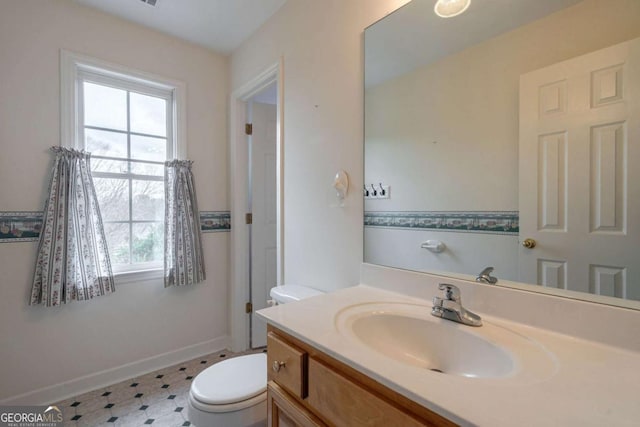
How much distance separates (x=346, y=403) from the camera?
25.7 inches

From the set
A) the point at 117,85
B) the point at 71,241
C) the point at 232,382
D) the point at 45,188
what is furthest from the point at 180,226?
the point at 232,382

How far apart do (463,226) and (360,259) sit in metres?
0.48

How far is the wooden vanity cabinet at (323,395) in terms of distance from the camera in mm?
559

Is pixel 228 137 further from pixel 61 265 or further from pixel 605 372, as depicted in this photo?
pixel 605 372

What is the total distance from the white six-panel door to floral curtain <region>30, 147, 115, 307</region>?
102cm

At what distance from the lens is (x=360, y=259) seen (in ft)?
4.35

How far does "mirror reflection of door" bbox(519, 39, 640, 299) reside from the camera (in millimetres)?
713

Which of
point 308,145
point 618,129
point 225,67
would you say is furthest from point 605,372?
point 225,67

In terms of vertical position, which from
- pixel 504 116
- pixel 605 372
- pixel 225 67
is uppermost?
pixel 225 67

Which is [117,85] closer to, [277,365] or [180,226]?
[180,226]

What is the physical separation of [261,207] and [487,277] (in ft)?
6.15

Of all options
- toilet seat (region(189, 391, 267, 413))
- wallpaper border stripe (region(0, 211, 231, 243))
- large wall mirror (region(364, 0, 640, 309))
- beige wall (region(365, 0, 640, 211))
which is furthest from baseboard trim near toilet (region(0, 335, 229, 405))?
beige wall (region(365, 0, 640, 211))

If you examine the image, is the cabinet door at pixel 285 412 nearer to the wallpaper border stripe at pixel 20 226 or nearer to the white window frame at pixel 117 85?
the white window frame at pixel 117 85

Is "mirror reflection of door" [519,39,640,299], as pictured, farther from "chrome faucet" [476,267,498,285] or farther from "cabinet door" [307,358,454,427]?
"cabinet door" [307,358,454,427]
